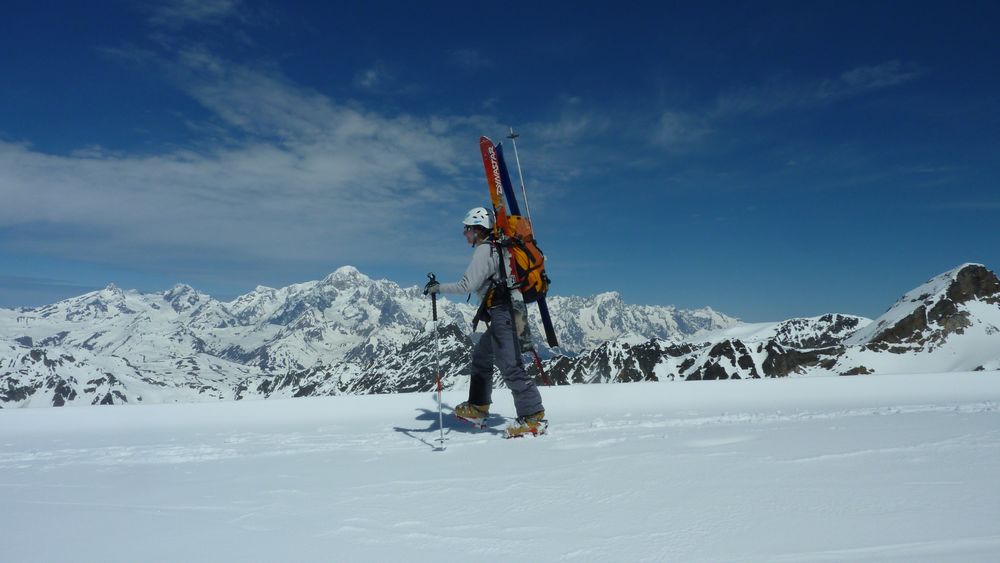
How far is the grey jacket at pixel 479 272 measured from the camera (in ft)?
25.9

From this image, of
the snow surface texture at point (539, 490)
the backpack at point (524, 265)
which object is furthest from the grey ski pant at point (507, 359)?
the snow surface texture at point (539, 490)

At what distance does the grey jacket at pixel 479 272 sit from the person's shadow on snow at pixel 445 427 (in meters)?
2.14

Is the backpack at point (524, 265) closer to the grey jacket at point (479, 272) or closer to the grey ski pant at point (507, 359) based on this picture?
the grey jacket at point (479, 272)

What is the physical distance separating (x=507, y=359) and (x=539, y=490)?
3484 mm

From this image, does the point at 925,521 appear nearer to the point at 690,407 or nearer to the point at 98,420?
the point at 690,407

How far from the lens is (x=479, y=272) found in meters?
7.94

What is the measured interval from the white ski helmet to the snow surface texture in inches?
124

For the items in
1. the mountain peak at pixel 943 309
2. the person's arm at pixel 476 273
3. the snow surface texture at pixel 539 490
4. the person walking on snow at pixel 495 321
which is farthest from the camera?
the mountain peak at pixel 943 309

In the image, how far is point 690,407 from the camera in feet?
32.0

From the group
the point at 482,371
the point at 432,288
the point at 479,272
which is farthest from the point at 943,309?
the point at 432,288

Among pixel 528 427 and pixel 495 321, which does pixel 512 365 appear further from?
pixel 528 427

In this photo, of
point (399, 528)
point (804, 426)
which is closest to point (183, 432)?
point (399, 528)

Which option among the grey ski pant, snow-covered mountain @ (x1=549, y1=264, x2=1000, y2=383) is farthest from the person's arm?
snow-covered mountain @ (x1=549, y1=264, x2=1000, y2=383)

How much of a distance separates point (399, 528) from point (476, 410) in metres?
5.00
